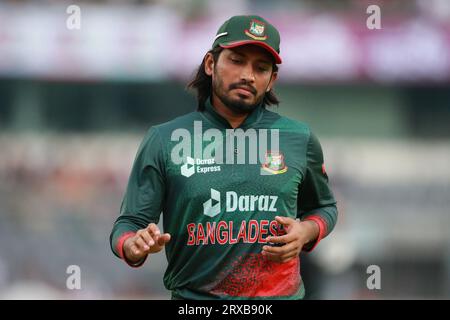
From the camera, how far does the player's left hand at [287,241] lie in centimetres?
424

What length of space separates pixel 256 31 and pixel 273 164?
65cm

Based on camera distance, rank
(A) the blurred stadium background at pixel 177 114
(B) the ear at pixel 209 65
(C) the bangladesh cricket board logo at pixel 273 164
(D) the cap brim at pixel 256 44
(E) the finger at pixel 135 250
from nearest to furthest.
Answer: (E) the finger at pixel 135 250 < (D) the cap brim at pixel 256 44 < (C) the bangladesh cricket board logo at pixel 273 164 < (B) the ear at pixel 209 65 < (A) the blurred stadium background at pixel 177 114

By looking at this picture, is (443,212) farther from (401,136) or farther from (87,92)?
(87,92)

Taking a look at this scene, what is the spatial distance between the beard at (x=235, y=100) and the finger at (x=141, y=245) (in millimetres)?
848

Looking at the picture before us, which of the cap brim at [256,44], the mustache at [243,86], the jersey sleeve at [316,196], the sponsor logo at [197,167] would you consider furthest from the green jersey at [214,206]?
the cap brim at [256,44]

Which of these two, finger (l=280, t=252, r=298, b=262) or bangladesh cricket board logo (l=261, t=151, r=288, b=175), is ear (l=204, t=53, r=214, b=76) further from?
finger (l=280, t=252, r=298, b=262)

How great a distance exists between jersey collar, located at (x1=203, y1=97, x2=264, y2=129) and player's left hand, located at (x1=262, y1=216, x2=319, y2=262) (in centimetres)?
57

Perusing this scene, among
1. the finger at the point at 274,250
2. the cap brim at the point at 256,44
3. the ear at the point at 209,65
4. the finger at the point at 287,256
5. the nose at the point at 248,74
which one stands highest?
the cap brim at the point at 256,44

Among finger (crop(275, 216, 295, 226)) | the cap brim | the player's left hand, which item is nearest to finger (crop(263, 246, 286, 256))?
the player's left hand

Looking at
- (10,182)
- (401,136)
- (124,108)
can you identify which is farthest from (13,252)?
(401,136)

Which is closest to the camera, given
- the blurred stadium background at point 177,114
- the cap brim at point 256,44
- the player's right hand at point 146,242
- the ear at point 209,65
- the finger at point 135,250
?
the player's right hand at point 146,242

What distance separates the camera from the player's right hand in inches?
159

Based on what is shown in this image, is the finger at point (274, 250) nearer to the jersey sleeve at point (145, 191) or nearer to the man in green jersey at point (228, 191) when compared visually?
the man in green jersey at point (228, 191)
